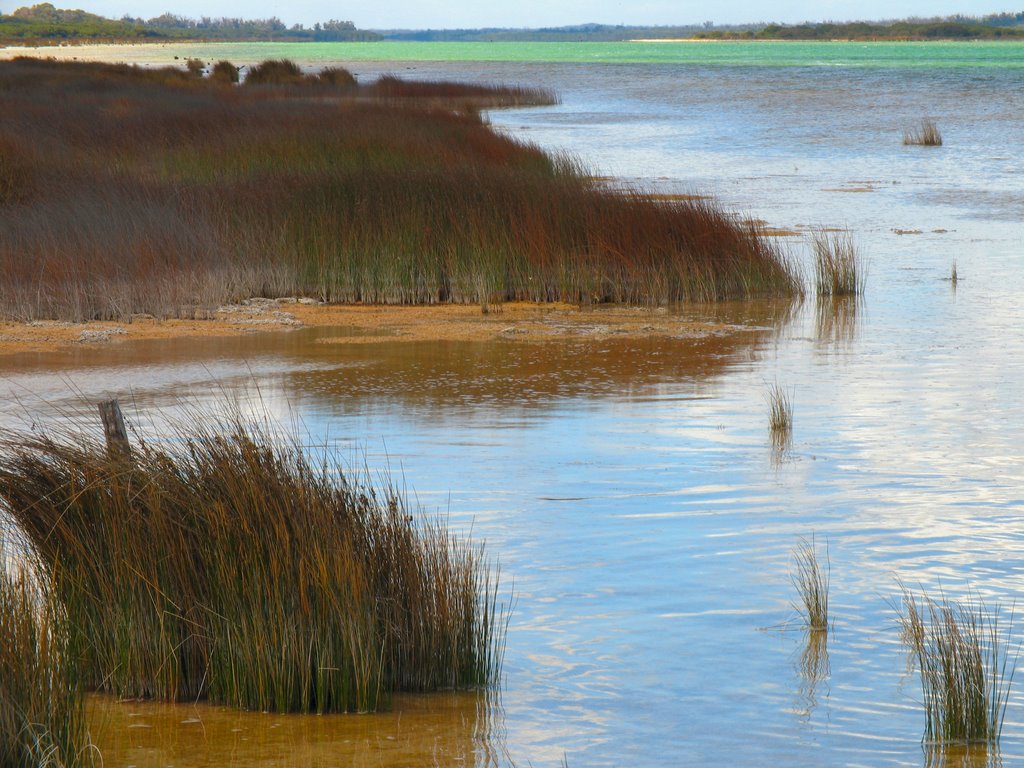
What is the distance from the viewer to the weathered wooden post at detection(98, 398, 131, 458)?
4591mm

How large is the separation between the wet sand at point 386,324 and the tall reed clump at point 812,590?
6.71 m

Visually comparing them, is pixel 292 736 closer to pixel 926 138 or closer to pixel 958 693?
pixel 958 693

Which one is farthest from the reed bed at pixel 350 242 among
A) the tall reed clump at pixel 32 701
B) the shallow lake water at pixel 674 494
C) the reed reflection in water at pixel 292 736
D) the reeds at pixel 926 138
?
the reeds at pixel 926 138

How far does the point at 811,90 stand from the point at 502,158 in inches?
1780

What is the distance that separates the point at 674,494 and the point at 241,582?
10.2 ft

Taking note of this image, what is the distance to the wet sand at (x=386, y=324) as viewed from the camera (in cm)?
1199

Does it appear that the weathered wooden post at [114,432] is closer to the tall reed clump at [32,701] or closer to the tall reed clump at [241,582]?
the tall reed clump at [241,582]

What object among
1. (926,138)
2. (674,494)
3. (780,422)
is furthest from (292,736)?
(926,138)

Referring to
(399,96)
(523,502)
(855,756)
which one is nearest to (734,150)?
(399,96)

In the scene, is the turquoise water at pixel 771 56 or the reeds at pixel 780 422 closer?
the reeds at pixel 780 422

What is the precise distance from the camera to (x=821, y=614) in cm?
505

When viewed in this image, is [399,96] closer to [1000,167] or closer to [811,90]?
[1000,167]

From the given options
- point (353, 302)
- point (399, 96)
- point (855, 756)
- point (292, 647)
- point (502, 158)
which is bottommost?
point (855, 756)

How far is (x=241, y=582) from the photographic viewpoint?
430 centimetres
